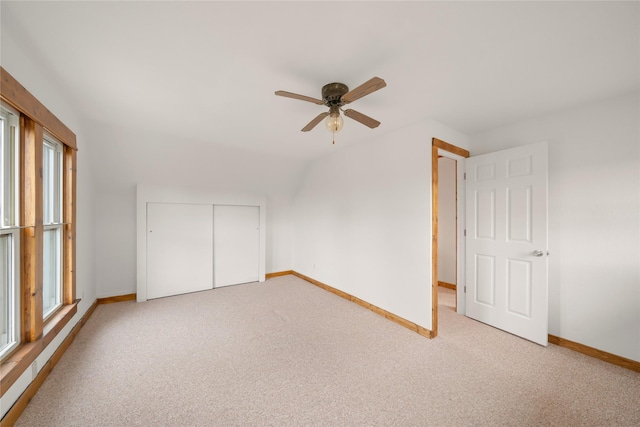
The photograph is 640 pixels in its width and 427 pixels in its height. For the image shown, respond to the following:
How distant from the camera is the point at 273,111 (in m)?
2.44

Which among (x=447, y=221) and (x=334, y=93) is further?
(x=447, y=221)

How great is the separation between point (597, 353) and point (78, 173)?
5480 mm

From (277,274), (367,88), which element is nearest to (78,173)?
(367,88)

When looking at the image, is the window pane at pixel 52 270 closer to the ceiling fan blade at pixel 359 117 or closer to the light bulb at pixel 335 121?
the light bulb at pixel 335 121

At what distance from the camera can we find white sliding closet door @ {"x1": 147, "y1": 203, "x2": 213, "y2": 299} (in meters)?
3.75

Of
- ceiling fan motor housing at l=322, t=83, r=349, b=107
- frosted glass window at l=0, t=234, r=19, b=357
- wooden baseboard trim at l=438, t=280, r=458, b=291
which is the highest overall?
ceiling fan motor housing at l=322, t=83, r=349, b=107

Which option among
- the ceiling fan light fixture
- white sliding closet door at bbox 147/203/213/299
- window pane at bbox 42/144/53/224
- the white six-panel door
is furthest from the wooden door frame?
window pane at bbox 42/144/53/224

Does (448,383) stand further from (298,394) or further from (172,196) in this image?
(172,196)

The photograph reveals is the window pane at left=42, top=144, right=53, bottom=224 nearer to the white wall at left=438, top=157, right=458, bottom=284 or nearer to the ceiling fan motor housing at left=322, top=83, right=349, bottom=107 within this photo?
the ceiling fan motor housing at left=322, top=83, right=349, bottom=107

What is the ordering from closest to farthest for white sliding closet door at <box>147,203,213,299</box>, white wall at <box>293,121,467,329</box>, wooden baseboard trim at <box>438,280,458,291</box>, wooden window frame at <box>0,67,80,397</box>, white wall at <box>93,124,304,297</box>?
wooden window frame at <box>0,67,80,397</box>, white wall at <box>293,121,467,329</box>, white wall at <box>93,124,304,297</box>, white sliding closet door at <box>147,203,213,299</box>, wooden baseboard trim at <box>438,280,458,291</box>

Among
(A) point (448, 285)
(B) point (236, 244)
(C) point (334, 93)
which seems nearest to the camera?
(C) point (334, 93)

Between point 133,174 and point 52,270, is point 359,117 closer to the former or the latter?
→ point 52,270

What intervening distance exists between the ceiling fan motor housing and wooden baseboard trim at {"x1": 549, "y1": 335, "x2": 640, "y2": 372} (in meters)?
3.11

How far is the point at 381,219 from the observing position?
3.16m
